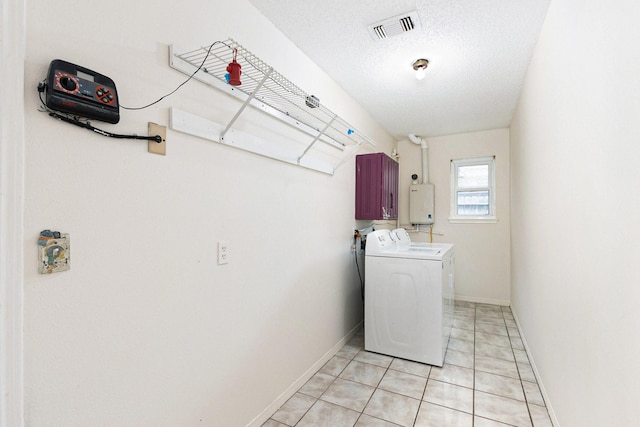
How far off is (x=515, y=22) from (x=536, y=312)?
2.15 m

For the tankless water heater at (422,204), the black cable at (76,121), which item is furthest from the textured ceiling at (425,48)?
the tankless water heater at (422,204)

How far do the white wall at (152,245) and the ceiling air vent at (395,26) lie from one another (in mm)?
636

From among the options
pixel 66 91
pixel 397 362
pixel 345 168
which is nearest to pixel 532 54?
pixel 345 168

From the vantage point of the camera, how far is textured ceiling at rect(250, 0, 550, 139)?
1.92m

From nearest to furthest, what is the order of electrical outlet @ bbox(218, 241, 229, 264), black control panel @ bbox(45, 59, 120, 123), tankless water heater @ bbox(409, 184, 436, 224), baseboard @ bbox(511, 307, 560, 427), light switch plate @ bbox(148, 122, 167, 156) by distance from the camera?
black control panel @ bbox(45, 59, 120, 123) < light switch plate @ bbox(148, 122, 167, 156) < electrical outlet @ bbox(218, 241, 229, 264) < baseboard @ bbox(511, 307, 560, 427) < tankless water heater @ bbox(409, 184, 436, 224)

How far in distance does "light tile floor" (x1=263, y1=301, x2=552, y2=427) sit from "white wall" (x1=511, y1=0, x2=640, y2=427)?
0.27 meters

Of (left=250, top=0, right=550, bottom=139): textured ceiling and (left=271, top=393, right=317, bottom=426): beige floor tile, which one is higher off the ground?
(left=250, top=0, right=550, bottom=139): textured ceiling

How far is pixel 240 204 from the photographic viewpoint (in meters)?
1.75

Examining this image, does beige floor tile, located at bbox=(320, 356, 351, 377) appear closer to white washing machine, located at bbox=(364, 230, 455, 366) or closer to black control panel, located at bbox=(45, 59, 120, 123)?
white washing machine, located at bbox=(364, 230, 455, 366)

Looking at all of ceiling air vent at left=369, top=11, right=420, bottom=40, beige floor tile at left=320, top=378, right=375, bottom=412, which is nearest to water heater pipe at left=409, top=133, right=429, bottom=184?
ceiling air vent at left=369, top=11, right=420, bottom=40

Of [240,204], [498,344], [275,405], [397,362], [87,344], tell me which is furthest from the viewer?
[498,344]

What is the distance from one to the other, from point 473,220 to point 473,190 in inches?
18.3

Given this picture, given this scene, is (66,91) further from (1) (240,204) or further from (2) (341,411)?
(2) (341,411)

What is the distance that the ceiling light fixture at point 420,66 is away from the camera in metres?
2.51
